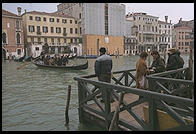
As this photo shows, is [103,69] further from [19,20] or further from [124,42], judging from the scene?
[124,42]

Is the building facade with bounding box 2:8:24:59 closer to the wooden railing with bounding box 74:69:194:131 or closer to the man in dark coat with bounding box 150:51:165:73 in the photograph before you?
the man in dark coat with bounding box 150:51:165:73

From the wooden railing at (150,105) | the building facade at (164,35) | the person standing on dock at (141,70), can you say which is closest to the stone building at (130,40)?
the building facade at (164,35)

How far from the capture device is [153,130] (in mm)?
2393

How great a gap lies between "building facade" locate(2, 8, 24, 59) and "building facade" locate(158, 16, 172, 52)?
30.8 metres

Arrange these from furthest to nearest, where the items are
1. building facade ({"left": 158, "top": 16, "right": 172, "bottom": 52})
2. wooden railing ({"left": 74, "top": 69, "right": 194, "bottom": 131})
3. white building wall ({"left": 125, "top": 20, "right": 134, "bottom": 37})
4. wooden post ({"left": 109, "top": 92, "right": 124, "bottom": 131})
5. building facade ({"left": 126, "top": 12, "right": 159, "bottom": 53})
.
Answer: building facade ({"left": 158, "top": 16, "right": 172, "bottom": 52}), building facade ({"left": 126, "top": 12, "right": 159, "bottom": 53}), white building wall ({"left": 125, "top": 20, "right": 134, "bottom": 37}), wooden post ({"left": 109, "top": 92, "right": 124, "bottom": 131}), wooden railing ({"left": 74, "top": 69, "right": 194, "bottom": 131})

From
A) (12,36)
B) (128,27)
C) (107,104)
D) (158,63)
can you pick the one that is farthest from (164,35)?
(107,104)

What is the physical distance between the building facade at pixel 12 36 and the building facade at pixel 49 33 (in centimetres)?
128

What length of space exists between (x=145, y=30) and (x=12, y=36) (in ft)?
88.0

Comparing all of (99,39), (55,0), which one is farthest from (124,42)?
(55,0)

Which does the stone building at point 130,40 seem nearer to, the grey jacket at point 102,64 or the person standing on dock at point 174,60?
the person standing on dock at point 174,60

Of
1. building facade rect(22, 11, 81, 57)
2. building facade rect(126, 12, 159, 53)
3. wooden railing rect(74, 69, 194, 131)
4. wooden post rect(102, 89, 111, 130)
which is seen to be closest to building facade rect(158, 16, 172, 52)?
building facade rect(126, 12, 159, 53)

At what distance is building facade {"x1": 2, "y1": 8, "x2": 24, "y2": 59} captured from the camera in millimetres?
26422

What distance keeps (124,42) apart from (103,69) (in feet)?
115

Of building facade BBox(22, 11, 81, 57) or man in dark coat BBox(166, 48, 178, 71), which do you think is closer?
man in dark coat BBox(166, 48, 178, 71)
